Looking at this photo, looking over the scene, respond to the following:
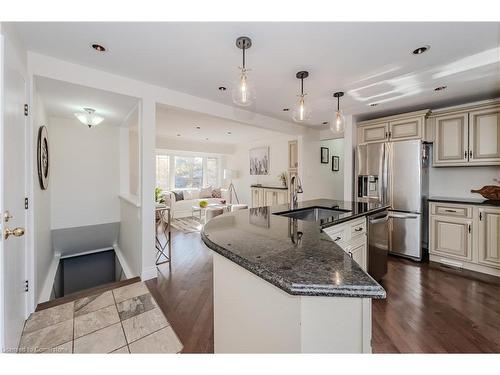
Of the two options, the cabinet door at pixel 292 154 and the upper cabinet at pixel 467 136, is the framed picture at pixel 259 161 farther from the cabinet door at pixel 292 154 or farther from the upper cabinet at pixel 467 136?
A: the upper cabinet at pixel 467 136

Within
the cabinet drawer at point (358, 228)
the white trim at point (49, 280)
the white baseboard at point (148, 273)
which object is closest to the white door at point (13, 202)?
the white trim at point (49, 280)

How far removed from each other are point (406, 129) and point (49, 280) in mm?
5356

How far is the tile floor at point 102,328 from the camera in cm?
154

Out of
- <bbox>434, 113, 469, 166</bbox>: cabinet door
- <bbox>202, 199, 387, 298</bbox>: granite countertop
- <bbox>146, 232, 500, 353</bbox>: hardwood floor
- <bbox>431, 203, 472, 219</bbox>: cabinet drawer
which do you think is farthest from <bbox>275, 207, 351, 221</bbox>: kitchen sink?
<bbox>434, 113, 469, 166</bbox>: cabinet door

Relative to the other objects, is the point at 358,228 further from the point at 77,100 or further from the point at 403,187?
the point at 77,100

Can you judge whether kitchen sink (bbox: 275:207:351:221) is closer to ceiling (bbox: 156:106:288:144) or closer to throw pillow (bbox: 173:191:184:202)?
ceiling (bbox: 156:106:288:144)

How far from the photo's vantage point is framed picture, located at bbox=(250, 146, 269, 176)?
655 cm

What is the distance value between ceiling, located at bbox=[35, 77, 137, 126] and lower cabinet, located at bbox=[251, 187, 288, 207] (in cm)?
385

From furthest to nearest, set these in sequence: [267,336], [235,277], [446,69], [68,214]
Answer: [68,214] → [446,69] → [235,277] → [267,336]
